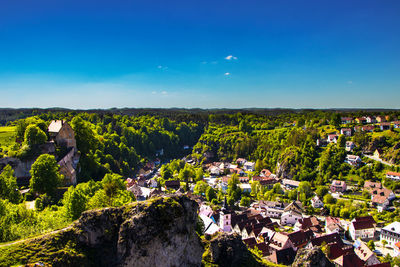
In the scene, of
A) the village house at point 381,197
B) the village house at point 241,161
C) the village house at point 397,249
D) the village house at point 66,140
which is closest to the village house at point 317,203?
the village house at point 381,197

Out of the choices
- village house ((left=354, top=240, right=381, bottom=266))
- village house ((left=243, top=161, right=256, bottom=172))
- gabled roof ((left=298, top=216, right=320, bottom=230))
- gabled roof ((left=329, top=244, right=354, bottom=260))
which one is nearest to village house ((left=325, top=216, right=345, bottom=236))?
gabled roof ((left=298, top=216, right=320, bottom=230))

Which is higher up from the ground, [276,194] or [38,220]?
[38,220]

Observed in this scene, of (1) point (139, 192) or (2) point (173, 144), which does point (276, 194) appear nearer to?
(1) point (139, 192)

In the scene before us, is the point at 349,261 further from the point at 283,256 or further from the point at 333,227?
the point at 333,227

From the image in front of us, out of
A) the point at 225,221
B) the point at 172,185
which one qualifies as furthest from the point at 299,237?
the point at 172,185

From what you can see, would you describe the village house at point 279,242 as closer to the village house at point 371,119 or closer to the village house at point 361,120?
the village house at point 361,120

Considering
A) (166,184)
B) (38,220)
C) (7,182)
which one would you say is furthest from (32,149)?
(166,184)

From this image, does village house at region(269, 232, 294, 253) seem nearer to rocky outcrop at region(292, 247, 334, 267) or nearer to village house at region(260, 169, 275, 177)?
rocky outcrop at region(292, 247, 334, 267)
